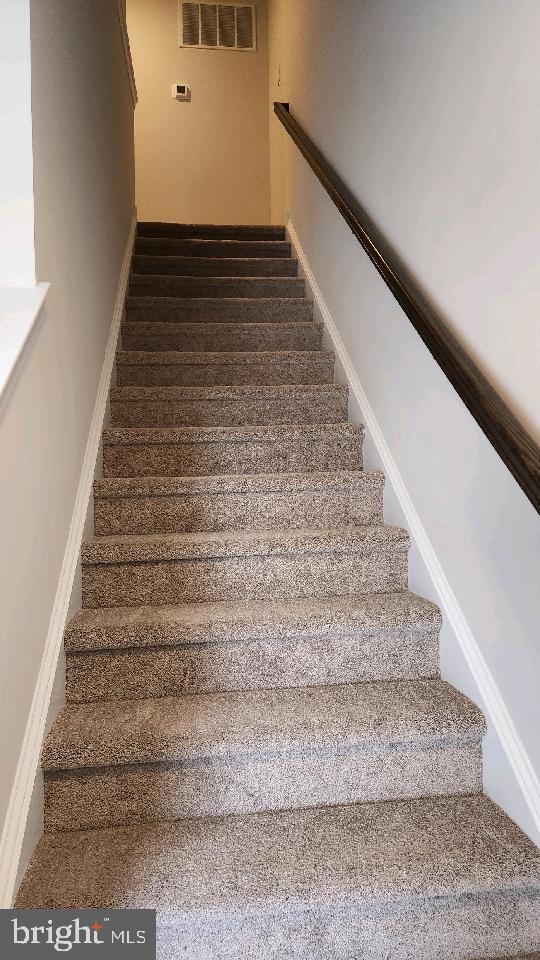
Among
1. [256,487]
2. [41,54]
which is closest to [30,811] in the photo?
[256,487]

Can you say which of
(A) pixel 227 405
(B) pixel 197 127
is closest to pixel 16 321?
(A) pixel 227 405

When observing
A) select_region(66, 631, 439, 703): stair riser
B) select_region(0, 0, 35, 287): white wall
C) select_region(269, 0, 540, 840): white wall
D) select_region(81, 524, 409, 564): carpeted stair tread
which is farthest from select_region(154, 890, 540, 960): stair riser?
select_region(0, 0, 35, 287): white wall

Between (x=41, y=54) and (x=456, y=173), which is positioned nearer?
(x=41, y=54)

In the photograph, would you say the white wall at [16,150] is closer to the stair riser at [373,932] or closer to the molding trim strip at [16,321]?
the molding trim strip at [16,321]

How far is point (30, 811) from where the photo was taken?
1.60 metres

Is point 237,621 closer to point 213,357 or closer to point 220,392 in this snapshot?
point 220,392

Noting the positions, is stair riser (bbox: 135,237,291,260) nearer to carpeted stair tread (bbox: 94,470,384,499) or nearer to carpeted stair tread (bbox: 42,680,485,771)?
carpeted stair tread (bbox: 94,470,384,499)

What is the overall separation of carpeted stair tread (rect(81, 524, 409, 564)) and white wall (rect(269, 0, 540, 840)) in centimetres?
15

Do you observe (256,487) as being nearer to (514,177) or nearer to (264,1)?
(514,177)

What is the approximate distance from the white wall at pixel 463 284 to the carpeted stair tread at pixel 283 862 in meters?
0.17

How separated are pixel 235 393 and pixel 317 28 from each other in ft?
7.93

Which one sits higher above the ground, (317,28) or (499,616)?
(317,28)

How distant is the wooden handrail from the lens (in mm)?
1511

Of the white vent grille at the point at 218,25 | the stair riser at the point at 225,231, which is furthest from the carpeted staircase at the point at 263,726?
Answer: the white vent grille at the point at 218,25
